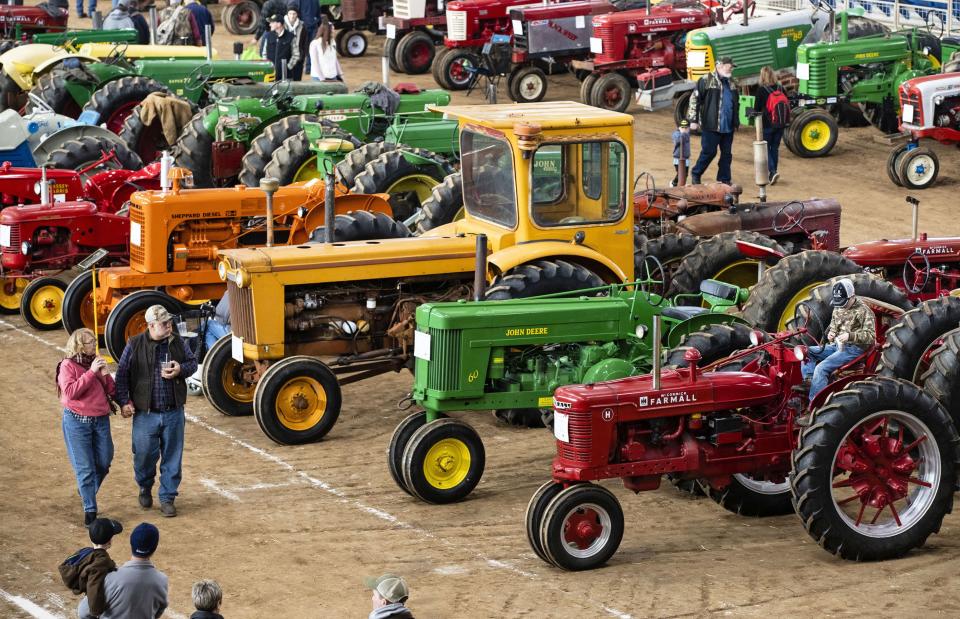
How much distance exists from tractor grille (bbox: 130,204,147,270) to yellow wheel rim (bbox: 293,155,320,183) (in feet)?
10.7

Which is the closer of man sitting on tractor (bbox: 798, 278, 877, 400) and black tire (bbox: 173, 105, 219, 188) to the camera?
man sitting on tractor (bbox: 798, 278, 877, 400)

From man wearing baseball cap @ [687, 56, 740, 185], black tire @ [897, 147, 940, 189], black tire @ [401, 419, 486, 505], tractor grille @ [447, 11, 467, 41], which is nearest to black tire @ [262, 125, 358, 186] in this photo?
man wearing baseball cap @ [687, 56, 740, 185]

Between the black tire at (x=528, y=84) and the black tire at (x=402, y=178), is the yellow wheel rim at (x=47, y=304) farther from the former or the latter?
the black tire at (x=528, y=84)

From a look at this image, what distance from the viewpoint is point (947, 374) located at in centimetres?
1004

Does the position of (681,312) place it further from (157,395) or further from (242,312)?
(157,395)

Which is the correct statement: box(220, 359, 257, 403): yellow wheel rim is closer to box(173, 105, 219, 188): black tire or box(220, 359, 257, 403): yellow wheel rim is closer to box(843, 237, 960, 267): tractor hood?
box(843, 237, 960, 267): tractor hood

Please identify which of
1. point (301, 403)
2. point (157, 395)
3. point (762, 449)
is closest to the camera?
point (762, 449)

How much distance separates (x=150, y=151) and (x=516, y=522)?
36.8 feet

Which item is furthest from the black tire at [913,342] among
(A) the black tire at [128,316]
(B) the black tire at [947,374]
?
(A) the black tire at [128,316]

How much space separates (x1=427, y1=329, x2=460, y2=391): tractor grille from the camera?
34.4ft

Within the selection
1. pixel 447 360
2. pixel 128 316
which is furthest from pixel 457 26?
pixel 447 360

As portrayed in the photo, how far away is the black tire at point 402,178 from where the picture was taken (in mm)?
16016

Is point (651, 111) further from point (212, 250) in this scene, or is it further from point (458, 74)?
point (212, 250)

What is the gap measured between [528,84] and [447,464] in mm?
15656
